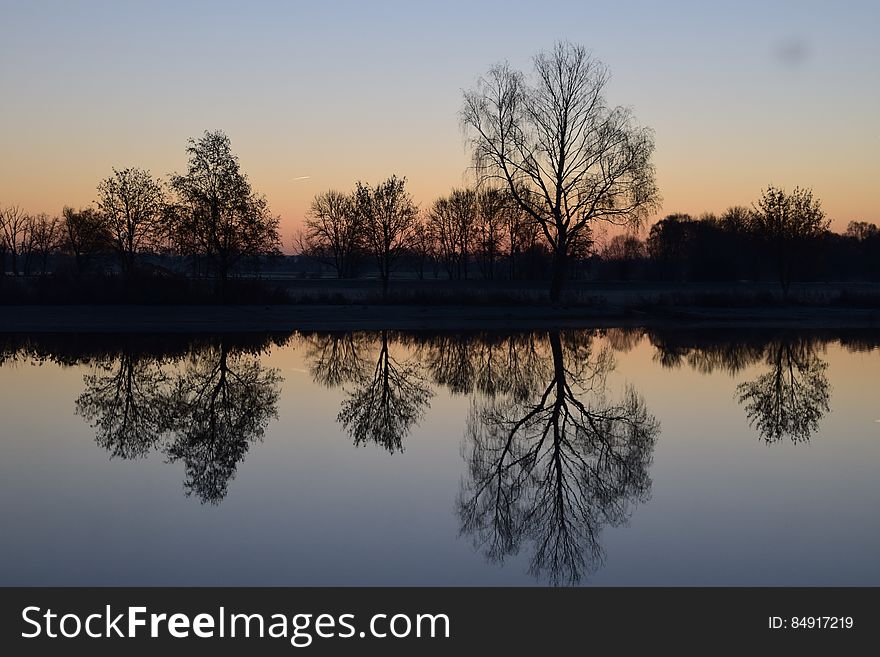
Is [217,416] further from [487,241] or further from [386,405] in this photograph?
[487,241]

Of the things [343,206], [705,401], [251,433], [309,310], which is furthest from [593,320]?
[343,206]

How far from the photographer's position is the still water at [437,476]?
774 cm

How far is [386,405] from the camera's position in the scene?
1778cm

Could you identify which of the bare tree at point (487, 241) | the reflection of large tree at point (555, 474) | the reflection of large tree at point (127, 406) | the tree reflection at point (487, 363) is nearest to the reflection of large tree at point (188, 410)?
the reflection of large tree at point (127, 406)

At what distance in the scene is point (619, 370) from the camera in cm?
2420

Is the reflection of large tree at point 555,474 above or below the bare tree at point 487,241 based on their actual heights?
below

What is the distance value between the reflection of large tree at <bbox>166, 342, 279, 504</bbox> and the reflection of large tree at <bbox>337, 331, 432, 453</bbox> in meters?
1.64

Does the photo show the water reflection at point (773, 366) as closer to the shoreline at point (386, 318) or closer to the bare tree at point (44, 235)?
the shoreline at point (386, 318)

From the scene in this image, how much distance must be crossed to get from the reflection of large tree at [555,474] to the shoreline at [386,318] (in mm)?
23803

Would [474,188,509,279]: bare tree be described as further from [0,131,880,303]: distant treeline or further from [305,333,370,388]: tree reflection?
[305,333,370,388]: tree reflection

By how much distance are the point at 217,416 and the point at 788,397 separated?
1201 centimetres

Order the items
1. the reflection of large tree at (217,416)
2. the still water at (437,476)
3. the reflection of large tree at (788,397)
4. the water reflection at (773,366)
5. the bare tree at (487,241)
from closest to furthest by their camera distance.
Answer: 1. the still water at (437,476)
2. the reflection of large tree at (217,416)
3. the reflection of large tree at (788,397)
4. the water reflection at (773,366)
5. the bare tree at (487,241)

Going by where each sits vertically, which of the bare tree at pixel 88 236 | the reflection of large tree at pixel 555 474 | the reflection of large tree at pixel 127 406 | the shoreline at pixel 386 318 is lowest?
the reflection of large tree at pixel 555 474
